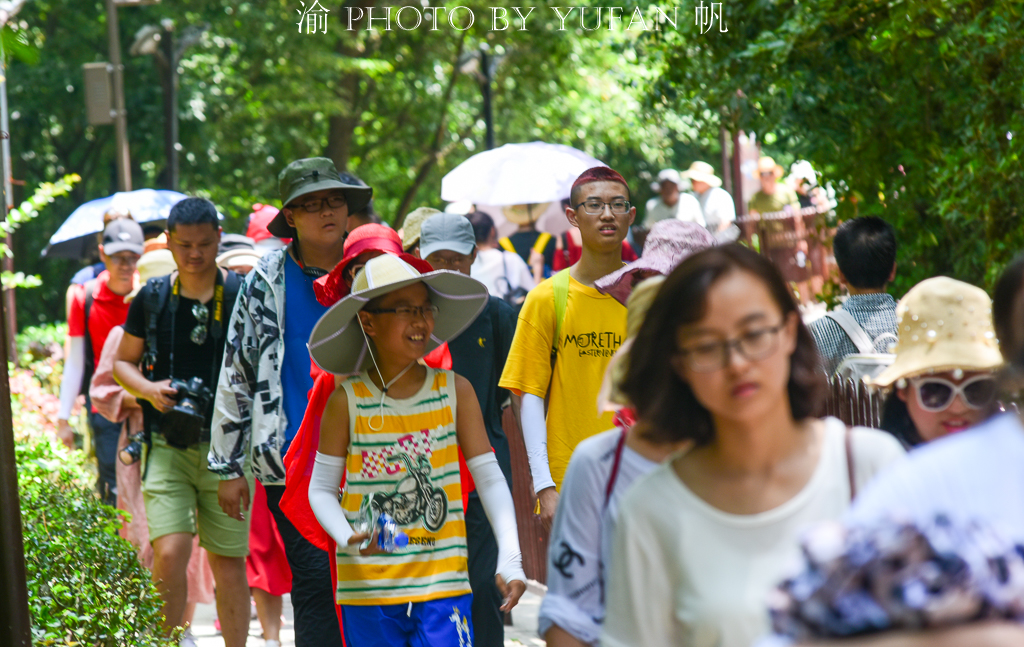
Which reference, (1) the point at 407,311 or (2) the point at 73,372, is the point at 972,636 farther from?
(2) the point at 73,372

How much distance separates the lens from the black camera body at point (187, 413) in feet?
19.8

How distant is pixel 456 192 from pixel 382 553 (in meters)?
7.41

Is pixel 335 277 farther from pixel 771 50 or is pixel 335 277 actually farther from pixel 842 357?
pixel 771 50

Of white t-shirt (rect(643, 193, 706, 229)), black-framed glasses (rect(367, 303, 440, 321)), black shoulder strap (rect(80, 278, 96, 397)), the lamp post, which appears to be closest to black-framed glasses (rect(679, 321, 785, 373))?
black-framed glasses (rect(367, 303, 440, 321))

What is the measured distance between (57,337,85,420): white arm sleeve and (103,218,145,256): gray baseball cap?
2.08 ft

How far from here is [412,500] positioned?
4.13 meters

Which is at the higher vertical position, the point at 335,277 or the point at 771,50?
the point at 771,50

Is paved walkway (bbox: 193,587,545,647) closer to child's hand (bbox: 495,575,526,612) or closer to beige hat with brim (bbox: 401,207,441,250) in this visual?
beige hat with brim (bbox: 401,207,441,250)

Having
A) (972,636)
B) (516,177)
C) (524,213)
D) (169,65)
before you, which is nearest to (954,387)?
(972,636)

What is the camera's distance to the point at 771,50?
6926mm

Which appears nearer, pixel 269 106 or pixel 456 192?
pixel 456 192

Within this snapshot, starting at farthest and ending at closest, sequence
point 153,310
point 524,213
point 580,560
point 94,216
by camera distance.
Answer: point 524,213
point 94,216
point 153,310
point 580,560

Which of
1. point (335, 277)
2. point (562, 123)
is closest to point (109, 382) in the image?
point (335, 277)

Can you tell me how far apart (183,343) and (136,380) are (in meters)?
0.29
